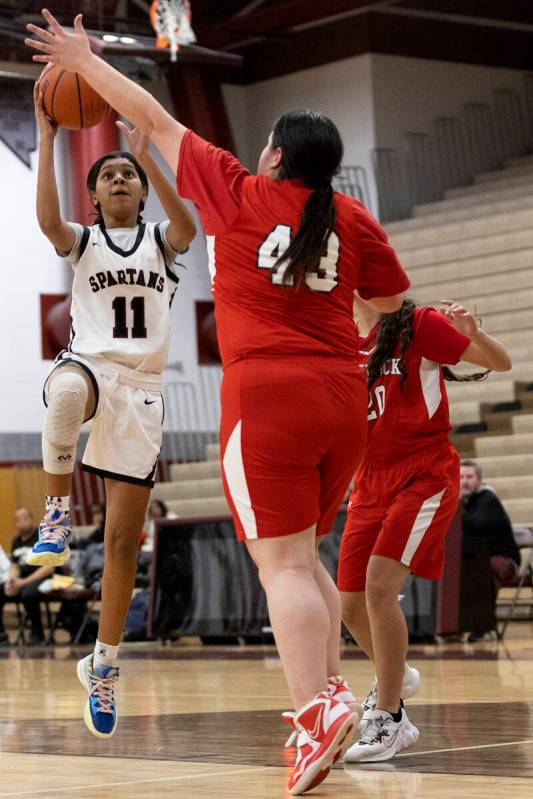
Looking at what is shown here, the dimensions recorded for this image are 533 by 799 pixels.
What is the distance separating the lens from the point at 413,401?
473 cm

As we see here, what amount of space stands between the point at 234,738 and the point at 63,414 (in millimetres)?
1238

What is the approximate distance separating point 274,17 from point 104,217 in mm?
15617

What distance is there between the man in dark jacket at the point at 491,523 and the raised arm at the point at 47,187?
21.3ft

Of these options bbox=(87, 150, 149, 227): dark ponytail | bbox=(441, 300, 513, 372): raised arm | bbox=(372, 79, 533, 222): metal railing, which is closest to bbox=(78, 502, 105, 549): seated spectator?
bbox=(372, 79, 533, 222): metal railing

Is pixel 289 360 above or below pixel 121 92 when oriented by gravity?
below

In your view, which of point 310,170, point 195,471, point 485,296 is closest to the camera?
point 310,170

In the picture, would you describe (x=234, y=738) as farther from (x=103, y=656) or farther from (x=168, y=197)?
(x=168, y=197)

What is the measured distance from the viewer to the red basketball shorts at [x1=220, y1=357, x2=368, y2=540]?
361cm

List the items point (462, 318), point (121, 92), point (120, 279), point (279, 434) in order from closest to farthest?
point (279, 434)
point (121, 92)
point (462, 318)
point (120, 279)

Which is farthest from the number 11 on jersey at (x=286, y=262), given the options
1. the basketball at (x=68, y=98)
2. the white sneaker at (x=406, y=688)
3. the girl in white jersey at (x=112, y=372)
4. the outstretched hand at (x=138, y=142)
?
the white sneaker at (x=406, y=688)

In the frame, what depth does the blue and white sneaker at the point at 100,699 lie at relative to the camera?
471 centimetres

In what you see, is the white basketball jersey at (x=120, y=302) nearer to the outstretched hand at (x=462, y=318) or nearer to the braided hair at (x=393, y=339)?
the braided hair at (x=393, y=339)

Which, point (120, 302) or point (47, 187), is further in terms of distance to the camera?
point (120, 302)

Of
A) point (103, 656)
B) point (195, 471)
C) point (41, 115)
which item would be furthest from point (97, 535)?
point (41, 115)
